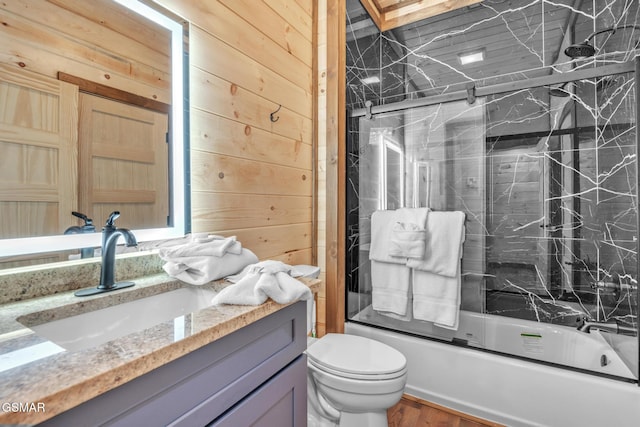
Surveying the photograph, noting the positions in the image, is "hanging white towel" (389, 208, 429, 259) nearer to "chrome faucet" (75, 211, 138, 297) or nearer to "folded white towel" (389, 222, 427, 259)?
"folded white towel" (389, 222, 427, 259)

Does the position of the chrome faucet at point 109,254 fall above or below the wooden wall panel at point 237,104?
below

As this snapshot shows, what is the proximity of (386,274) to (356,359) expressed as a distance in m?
0.71

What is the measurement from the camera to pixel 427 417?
5.57 ft

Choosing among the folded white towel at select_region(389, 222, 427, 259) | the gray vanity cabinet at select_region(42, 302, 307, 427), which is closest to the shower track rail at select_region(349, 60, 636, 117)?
the folded white towel at select_region(389, 222, 427, 259)

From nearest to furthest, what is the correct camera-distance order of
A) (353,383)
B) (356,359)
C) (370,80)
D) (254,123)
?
(353,383) → (356,359) → (254,123) → (370,80)

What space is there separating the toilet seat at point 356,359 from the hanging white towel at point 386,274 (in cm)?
45

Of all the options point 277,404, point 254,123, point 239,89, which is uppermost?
point 239,89

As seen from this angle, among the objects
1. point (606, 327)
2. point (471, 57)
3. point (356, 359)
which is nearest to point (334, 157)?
point (356, 359)

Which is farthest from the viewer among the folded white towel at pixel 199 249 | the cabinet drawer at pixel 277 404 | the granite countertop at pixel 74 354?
the folded white towel at pixel 199 249

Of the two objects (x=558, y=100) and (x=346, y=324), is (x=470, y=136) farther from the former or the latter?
(x=346, y=324)

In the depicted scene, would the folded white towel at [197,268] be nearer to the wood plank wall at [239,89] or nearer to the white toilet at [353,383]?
the wood plank wall at [239,89]

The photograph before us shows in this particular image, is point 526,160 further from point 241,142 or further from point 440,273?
point 241,142

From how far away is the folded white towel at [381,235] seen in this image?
6.51 feet

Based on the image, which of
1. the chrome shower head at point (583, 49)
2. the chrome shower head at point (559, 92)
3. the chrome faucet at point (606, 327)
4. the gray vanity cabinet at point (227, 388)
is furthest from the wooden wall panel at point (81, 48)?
the chrome faucet at point (606, 327)
